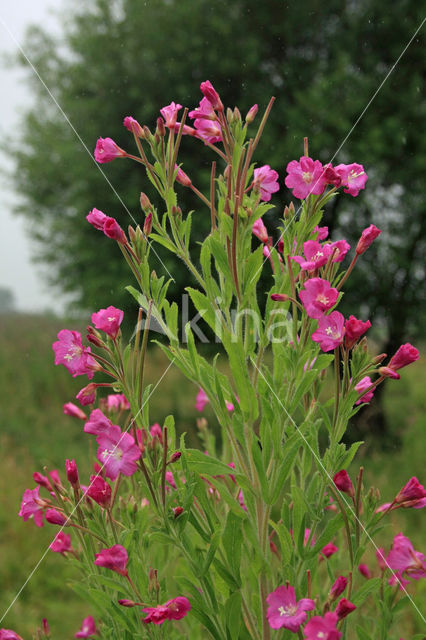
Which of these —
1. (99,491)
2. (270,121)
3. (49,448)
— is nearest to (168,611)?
(99,491)

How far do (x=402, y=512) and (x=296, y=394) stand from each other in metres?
3.76

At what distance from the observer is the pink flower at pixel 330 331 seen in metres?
1.02

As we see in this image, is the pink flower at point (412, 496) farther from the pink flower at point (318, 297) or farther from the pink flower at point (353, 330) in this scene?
the pink flower at point (318, 297)

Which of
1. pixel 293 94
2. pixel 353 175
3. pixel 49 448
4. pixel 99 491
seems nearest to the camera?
pixel 99 491

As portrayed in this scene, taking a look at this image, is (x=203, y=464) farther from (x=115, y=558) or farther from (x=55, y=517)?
(x=55, y=517)

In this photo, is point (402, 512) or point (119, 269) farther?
point (119, 269)

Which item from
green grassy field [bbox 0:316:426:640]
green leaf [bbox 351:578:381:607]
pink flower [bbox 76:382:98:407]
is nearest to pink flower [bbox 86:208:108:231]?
pink flower [bbox 76:382:98:407]

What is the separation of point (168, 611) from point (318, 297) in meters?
0.63

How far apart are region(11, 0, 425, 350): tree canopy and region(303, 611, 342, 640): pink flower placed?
343 centimetres

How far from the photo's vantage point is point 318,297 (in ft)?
3.37

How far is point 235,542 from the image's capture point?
45.4 inches

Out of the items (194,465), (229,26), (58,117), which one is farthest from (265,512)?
(58,117)

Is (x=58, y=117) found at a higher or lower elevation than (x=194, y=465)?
higher

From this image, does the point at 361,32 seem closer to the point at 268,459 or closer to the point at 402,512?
the point at 402,512
